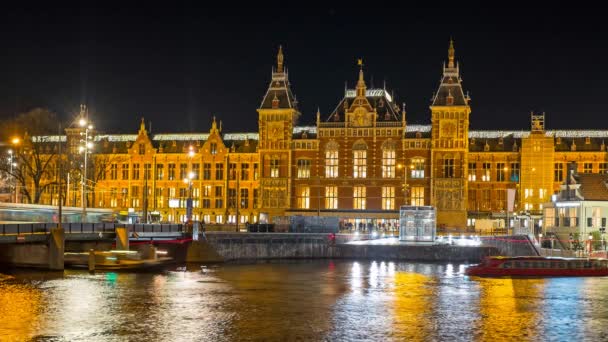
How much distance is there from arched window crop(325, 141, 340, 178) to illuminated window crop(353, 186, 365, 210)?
3.17 metres

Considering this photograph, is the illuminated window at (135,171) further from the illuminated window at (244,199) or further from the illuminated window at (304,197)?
the illuminated window at (304,197)

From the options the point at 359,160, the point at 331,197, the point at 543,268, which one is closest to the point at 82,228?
the point at 543,268

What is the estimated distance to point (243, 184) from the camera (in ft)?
385

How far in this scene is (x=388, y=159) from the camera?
107438 mm

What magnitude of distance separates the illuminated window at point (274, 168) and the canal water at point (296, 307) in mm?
43893

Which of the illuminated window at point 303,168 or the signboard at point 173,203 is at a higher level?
the illuminated window at point 303,168

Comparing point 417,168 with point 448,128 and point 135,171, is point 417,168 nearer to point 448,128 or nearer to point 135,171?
point 448,128

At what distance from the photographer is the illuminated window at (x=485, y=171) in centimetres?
10894

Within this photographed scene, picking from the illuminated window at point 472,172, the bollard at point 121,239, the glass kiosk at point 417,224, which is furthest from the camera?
the illuminated window at point 472,172

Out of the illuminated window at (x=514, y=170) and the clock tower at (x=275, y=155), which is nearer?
the illuminated window at (x=514, y=170)

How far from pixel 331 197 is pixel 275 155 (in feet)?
29.7

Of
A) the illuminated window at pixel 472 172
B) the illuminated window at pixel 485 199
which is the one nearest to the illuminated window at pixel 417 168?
the illuminated window at pixel 472 172

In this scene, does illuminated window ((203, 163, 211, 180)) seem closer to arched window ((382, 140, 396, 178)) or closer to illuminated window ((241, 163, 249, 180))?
illuminated window ((241, 163, 249, 180))

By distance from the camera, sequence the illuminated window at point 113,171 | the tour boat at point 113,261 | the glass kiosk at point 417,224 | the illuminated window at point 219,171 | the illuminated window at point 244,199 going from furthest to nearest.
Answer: the illuminated window at point 113,171
the illuminated window at point 219,171
the illuminated window at point 244,199
the glass kiosk at point 417,224
the tour boat at point 113,261
